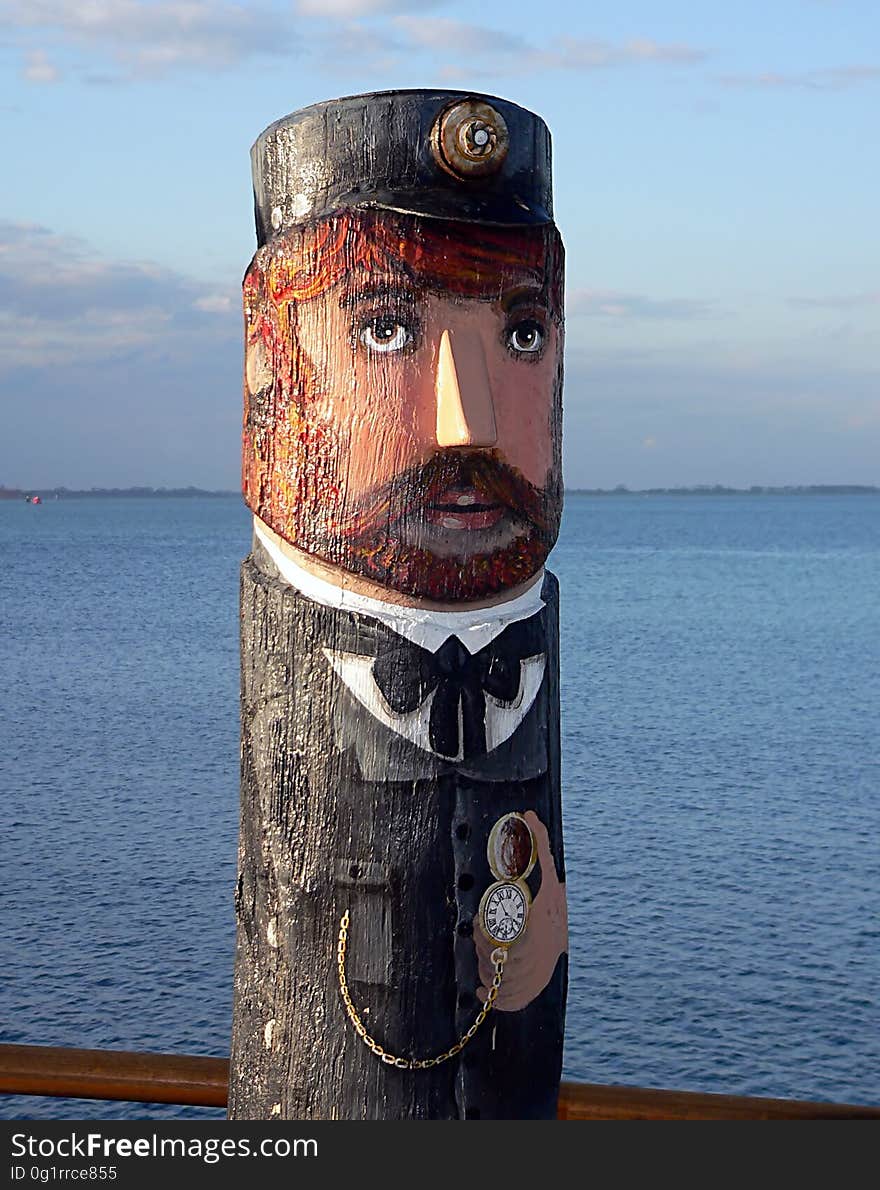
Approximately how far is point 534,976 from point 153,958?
607 inches

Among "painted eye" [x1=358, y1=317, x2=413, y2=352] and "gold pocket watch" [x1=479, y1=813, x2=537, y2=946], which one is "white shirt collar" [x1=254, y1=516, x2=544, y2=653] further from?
"painted eye" [x1=358, y1=317, x2=413, y2=352]

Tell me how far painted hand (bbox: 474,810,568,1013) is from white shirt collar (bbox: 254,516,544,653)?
45cm

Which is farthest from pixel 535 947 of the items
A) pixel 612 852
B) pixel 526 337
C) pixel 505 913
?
pixel 612 852

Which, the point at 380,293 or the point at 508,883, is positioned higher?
the point at 380,293

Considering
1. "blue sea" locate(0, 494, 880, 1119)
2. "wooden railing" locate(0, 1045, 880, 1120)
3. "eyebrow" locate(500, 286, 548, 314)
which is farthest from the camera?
"blue sea" locate(0, 494, 880, 1119)

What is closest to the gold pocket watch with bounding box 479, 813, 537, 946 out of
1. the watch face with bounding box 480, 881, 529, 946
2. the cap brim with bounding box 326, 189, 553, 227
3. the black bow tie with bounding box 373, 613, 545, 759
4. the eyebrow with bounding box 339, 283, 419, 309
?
the watch face with bounding box 480, 881, 529, 946

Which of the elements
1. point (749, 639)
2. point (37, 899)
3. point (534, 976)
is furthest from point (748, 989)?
point (749, 639)

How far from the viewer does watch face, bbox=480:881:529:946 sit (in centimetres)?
310

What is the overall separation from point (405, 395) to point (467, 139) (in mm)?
580

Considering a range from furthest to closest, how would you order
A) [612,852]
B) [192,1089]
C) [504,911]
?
[612,852] < [192,1089] < [504,911]

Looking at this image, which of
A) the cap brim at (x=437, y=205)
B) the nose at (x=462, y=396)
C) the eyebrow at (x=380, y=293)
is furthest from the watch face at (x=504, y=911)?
the cap brim at (x=437, y=205)

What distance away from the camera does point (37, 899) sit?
1941cm

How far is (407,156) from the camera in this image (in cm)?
304

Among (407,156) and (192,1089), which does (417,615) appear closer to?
(407,156)
